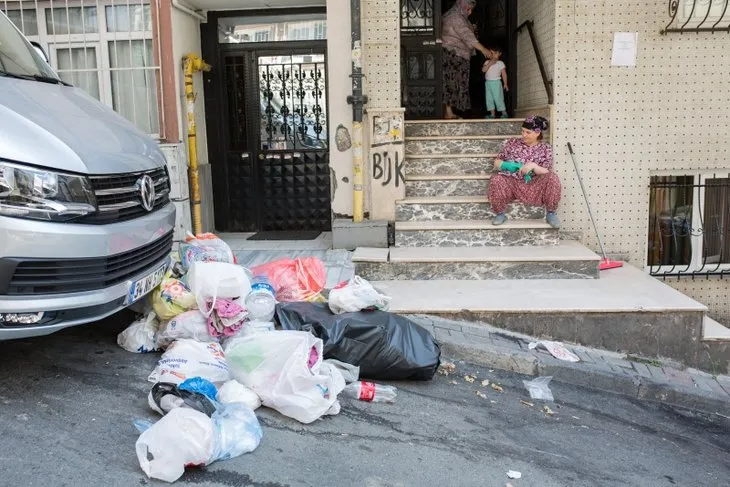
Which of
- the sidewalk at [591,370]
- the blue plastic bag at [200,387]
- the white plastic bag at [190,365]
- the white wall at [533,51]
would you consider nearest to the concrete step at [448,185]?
the white wall at [533,51]

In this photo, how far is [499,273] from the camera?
605 cm

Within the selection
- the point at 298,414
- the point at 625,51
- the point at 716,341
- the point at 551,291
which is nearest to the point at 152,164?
the point at 298,414

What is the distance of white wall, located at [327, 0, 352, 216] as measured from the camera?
6680 millimetres

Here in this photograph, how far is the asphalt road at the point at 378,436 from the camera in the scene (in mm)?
3035

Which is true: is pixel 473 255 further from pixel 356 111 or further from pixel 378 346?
pixel 378 346

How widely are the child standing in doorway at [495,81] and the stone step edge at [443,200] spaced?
7.22ft

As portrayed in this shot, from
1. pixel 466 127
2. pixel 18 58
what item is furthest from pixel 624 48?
pixel 18 58

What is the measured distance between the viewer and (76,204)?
3.35m

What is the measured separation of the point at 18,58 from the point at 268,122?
13.1ft

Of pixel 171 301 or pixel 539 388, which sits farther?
pixel 539 388

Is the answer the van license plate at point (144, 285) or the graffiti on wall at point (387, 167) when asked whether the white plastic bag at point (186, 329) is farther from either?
the graffiti on wall at point (387, 167)

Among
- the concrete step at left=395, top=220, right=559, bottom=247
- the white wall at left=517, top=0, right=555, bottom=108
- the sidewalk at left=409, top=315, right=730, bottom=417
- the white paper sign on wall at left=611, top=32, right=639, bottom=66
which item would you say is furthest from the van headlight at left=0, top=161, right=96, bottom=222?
the white paper sign on wall at left=611, top=32, right=639, bottom=66

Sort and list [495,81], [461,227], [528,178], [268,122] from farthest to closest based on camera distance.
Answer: [495,81] → [268,122] → [528,178] → [461,227]

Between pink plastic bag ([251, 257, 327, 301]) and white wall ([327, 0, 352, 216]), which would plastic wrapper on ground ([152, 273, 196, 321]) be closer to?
pink plastic bag ([251, 257, 327, 301])
